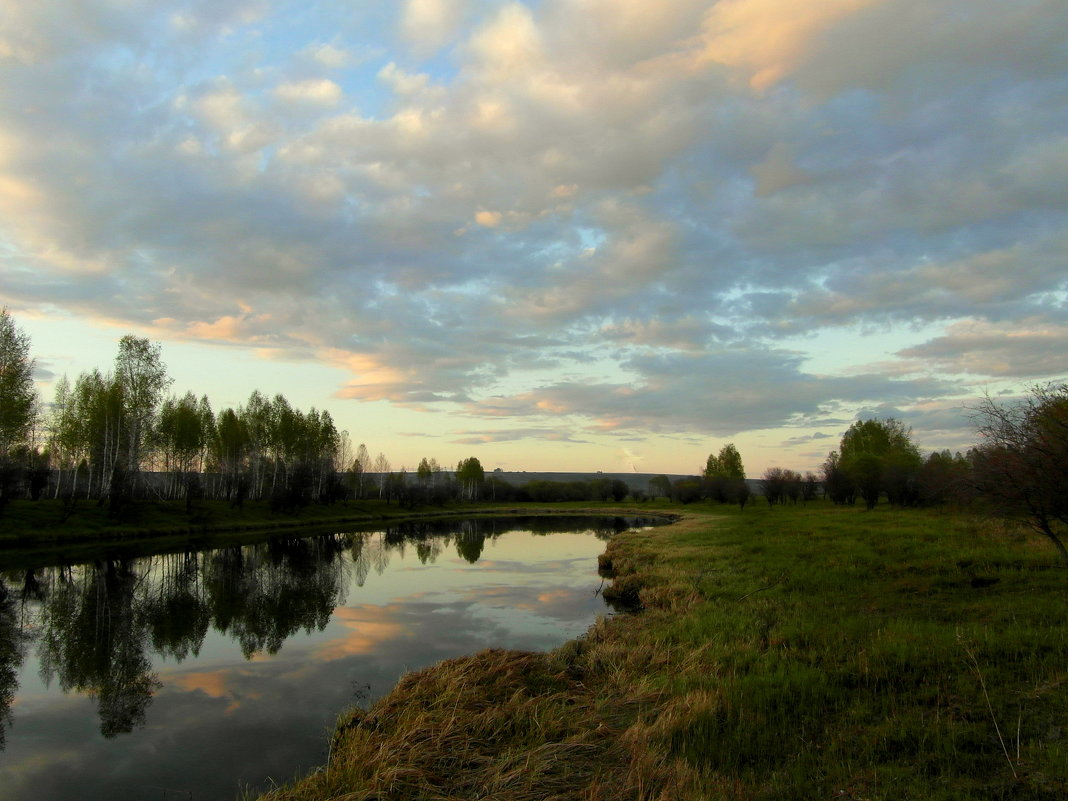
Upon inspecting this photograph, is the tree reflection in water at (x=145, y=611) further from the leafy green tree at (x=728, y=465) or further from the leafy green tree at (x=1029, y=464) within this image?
the leafy green tree at (x=728, y=465)

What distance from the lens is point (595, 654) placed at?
14.2m

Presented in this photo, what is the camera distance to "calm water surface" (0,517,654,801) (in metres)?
10.7

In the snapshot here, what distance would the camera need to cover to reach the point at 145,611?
914 inches

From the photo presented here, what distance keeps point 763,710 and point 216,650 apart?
629 inches

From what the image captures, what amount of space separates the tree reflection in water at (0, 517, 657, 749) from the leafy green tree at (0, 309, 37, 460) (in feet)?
51.3

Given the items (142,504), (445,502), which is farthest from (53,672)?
(445,502)

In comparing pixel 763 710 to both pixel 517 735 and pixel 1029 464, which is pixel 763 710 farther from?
pixel 1029 464

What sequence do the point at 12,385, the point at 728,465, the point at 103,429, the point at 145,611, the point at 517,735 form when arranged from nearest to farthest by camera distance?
the point at 517,735, the point at 145,611, the point at 12,385, the point at 103,429, the point at 728,465

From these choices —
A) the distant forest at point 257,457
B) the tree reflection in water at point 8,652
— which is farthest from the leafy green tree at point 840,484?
the tree reflection in water at point 8,652

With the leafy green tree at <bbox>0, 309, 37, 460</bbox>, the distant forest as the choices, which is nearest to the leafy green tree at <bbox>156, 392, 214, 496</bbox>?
the distant forest

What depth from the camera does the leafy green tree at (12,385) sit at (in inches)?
1697

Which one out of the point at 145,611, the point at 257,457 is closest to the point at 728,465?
the point at 257,457

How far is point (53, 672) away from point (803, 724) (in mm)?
17636

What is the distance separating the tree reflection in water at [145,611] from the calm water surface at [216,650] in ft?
0.27
